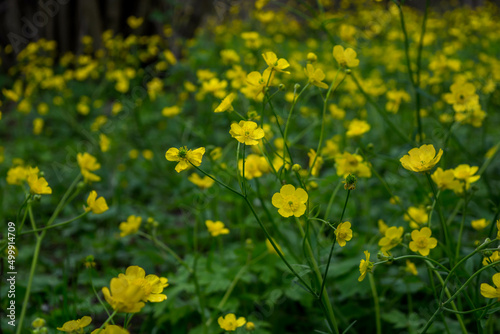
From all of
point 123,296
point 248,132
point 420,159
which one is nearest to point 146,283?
point 123,296

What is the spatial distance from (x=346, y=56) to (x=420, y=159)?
41 centimetres

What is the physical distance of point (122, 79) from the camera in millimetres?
3113

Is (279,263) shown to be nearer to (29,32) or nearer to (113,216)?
(113,216)

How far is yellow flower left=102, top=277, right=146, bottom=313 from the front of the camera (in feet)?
2.41

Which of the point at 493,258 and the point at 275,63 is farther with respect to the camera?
the point at 275,63

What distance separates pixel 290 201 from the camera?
95 centimetres

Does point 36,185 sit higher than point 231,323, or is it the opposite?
point 36,185

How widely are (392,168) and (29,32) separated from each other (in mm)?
4495

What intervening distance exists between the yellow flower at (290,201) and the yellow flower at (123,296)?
0.36m

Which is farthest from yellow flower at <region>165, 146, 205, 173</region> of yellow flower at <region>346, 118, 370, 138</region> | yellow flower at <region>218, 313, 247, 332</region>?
yellow flower at <region>346, 118, 370, 138</region>

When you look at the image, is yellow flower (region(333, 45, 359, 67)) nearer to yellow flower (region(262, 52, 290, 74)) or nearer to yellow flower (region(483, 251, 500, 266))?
yellow flower (region(262, 52, 290, 74))

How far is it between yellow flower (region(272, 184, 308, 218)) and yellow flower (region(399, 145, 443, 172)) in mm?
256

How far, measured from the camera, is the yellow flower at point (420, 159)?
97 cm

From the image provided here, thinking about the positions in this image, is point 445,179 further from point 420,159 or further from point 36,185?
point 36,185
